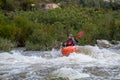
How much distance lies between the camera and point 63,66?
14.6m

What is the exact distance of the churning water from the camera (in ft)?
41.6

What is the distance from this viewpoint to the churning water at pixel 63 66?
12.7 metres

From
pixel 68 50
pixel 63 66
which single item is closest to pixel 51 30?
pixel 68 50

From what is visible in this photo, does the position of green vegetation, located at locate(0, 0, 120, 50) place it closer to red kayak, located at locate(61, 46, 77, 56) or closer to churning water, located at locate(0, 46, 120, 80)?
churning water, located at locate(0, 46, 120, 80)

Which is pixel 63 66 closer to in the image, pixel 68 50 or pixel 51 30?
pixel 68 50

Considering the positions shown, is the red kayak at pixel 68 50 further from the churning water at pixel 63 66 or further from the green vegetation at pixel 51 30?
the green vegetation at pixel 51 30

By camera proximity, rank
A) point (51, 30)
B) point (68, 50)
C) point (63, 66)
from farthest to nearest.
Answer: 1. point (51, 30)
2. point (68, 50)
3. point (63, 66)

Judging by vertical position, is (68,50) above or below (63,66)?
below

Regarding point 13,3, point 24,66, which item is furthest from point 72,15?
point 24,66

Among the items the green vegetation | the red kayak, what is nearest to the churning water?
the red kayak

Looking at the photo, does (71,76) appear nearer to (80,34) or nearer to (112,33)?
(80,34)

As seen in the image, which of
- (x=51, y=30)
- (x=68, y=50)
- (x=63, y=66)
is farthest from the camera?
(x=51, y=30)

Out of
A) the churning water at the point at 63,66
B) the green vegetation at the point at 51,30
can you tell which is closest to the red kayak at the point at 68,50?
the churning water at the point at 63,66

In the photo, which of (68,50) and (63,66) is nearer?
(63,66)
